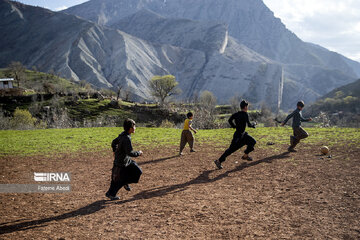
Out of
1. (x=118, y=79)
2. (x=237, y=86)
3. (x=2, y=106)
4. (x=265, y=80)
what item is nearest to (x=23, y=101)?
(x=2, y=106)

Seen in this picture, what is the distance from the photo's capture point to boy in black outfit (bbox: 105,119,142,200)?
6699mm

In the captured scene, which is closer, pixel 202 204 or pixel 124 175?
pixel 202 204

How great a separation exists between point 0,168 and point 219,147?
11495 mm

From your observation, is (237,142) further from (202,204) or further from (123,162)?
(123,162)

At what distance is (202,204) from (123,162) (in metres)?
2.48

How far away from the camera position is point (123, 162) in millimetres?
6871

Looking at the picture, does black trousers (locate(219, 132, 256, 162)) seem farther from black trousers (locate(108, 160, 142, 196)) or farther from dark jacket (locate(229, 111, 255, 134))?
black trousers (locate(108, 160, 142, 196))

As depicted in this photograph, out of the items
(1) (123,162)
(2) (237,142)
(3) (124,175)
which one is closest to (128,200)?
(3) (124,175)

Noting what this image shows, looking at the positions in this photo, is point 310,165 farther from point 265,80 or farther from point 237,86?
point 265,80

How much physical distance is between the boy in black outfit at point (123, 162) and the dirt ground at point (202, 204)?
24.6 inches

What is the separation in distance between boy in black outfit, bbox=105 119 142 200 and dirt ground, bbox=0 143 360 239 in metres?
0.63

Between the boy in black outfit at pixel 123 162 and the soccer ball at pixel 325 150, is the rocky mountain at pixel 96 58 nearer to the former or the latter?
the soccer ball at pixel 325 150

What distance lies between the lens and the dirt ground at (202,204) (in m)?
5.44

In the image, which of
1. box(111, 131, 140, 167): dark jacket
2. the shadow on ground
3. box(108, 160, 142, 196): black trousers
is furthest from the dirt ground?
box(111, 131, 140, 167): dark jacket
